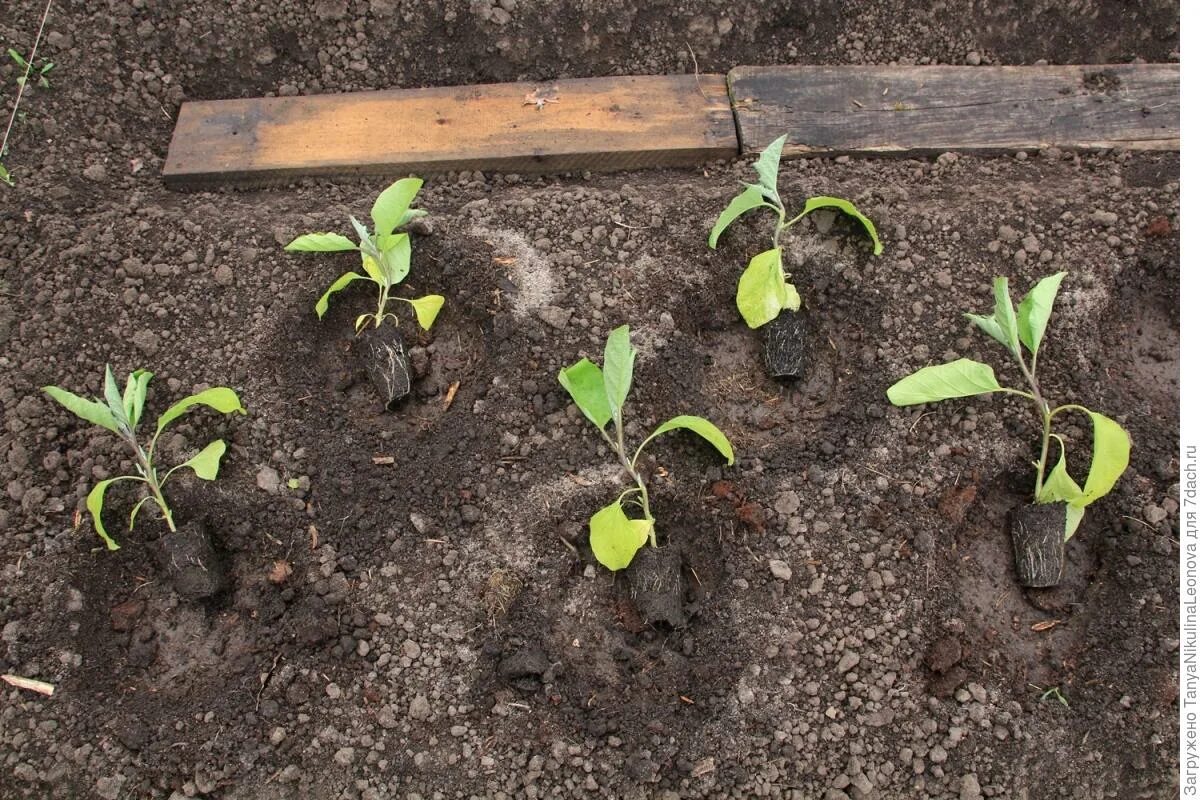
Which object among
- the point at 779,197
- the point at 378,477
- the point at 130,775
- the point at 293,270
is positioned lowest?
the point at 130,775

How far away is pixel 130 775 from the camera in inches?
76.7

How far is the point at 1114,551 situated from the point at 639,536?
1.15 metres

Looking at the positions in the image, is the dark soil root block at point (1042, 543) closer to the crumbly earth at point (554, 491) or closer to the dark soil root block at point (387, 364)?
the crumbly earth at point (554, 491)

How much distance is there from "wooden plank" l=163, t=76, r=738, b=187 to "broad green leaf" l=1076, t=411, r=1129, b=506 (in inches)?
49.6

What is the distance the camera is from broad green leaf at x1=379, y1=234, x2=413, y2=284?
2.36 metres

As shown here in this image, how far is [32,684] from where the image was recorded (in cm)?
201

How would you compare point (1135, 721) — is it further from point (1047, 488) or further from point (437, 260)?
point (437, 260)

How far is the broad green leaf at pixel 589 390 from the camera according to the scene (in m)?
2.05

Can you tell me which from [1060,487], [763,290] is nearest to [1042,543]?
[1060,487]

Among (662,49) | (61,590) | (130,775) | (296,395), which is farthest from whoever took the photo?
(662,49)

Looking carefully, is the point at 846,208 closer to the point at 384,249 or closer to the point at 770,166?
the point at 770,166

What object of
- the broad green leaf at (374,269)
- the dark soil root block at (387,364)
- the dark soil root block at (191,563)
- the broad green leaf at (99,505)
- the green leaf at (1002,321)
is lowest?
the dark soil root block at (191,563)

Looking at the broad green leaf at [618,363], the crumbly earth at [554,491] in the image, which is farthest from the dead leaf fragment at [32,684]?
the broad green leaf at [618,363]

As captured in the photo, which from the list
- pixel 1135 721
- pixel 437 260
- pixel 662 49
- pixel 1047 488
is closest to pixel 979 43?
pixel 662 49
